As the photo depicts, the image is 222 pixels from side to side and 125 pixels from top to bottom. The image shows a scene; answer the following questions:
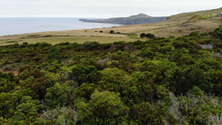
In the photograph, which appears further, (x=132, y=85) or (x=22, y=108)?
(x=132, y=85)

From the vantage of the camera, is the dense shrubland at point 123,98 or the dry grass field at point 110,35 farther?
the dry grass field at point 110,35

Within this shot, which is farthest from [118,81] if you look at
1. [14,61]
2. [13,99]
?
[14,61]

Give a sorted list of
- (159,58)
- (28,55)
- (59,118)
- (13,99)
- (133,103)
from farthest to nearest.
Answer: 1. (28,55)
2. (159,58)
3. (13,99)
4. (133,103)
5. (59,118)

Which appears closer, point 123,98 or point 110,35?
point 123,98

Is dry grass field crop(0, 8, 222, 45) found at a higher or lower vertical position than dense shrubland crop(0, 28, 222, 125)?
higher

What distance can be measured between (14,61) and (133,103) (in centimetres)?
1694

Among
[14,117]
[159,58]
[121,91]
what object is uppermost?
[159,58]

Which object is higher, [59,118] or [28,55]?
[28,55]

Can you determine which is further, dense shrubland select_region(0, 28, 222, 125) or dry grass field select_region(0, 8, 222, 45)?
dry grass field select_region(0, 8, 222, 45)

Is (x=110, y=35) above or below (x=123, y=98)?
above

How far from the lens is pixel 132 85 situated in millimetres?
6656

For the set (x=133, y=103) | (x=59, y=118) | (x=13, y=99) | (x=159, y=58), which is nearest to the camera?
(x=59, y=118)

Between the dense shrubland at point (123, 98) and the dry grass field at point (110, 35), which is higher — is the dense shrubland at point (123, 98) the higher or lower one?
the lower one

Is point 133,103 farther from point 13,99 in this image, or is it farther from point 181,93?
point 13,99
